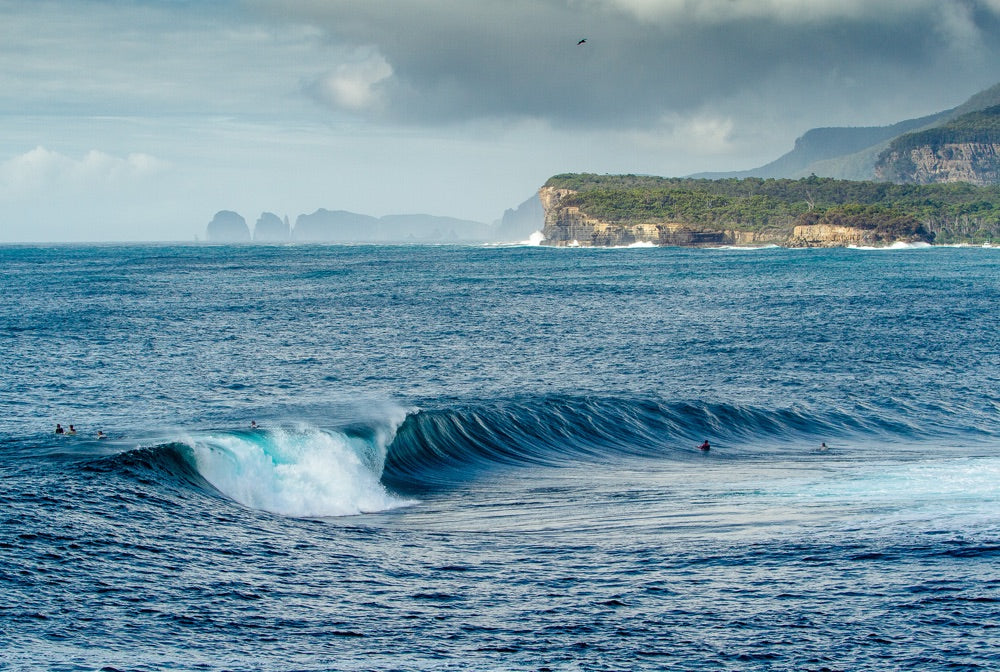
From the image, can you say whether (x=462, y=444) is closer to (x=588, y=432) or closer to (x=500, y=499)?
(x=588, y=432)

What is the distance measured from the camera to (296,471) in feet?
91.6

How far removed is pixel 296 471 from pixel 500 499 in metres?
6.32

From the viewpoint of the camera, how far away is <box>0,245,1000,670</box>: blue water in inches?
609

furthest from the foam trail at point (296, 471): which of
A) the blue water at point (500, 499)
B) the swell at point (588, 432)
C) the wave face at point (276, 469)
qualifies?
the swell at point (588, 432)

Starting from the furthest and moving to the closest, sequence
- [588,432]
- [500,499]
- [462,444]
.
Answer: [588,432] < [462,444] < [500,499]

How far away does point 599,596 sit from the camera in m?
17.5

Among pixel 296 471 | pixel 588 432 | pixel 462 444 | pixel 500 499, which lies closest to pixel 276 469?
pixel 296 471

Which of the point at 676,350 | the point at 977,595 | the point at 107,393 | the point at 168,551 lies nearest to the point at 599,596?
the point at 977,595

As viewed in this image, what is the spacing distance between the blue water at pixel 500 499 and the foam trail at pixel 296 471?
0.38ft

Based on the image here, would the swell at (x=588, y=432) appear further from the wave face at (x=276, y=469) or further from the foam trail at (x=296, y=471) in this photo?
the wave face at (x=276, y=469)

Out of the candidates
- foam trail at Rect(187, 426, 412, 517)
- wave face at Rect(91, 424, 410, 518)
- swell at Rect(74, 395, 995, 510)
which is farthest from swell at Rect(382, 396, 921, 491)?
wave face at Rect(91, 424, 410, 518)

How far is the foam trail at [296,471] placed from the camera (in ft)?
85.7

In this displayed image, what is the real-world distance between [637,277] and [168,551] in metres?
108

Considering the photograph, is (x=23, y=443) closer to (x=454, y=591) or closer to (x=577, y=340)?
(x=454, y=591)
